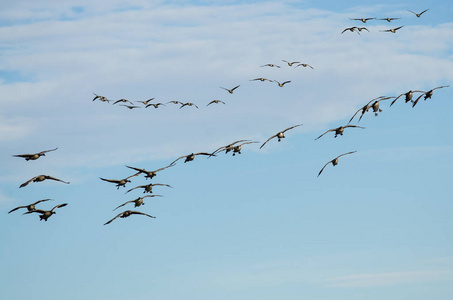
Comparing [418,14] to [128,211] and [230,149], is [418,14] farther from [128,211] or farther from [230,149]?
[128,211]

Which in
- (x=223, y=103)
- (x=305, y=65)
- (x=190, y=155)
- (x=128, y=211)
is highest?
(x=305, y=65)

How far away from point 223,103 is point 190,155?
26443 mm

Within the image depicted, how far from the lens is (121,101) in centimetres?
10331

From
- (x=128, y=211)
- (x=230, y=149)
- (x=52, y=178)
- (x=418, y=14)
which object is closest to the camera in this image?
(x=52, y=178)

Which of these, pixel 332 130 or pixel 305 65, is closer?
pixel 332 130

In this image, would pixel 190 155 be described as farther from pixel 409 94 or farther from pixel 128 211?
pixel 409 94

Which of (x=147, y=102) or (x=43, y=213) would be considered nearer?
(x=43, y=213)

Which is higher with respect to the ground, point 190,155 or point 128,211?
point 190,155

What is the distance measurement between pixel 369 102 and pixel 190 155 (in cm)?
1907

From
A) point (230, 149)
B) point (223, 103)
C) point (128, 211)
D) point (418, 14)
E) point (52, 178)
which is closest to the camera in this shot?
point (52, 178)

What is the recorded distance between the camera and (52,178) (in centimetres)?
6619

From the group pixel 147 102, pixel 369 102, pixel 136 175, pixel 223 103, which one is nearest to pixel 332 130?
pixel 369 102

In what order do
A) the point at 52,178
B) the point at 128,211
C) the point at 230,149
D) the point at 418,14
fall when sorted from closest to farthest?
the point at 52,178 < the point at 128,211 < the point at 230,149 < the point at 418,14

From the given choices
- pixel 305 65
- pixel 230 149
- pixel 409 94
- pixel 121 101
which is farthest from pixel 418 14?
pixel 121 101
